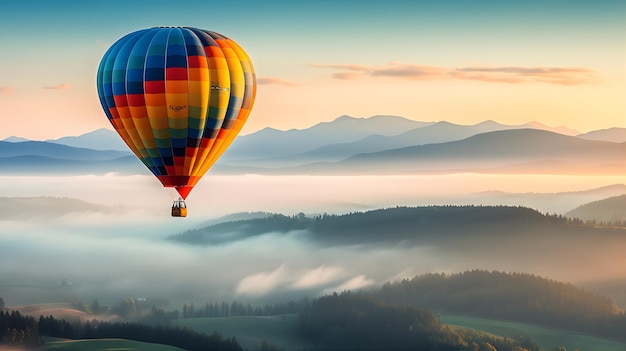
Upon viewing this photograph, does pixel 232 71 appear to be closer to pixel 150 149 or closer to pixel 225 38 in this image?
pixel 225 38

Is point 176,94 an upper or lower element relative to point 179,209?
upper

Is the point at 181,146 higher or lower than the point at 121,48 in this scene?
lower

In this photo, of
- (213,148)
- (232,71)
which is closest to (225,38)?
(232,71)

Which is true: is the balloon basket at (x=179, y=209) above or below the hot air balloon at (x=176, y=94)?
below

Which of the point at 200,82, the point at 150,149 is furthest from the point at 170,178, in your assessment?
the point at 200,82

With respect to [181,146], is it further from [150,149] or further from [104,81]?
[104,81]

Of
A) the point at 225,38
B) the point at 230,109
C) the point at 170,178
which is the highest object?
the point at 225,38

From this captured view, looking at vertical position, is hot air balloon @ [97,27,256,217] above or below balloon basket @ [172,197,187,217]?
above
